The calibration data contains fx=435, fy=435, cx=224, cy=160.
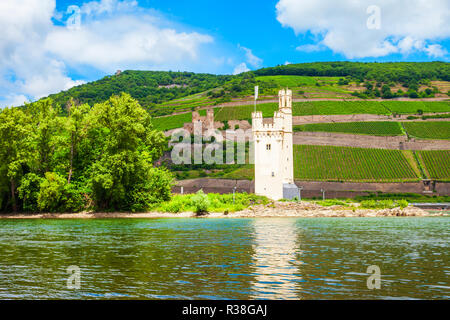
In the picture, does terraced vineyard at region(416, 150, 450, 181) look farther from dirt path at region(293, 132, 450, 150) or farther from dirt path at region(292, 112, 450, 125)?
dirt path at region(292, 112, 450, 125)

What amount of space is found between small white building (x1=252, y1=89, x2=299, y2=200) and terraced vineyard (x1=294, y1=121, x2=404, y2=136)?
124ft

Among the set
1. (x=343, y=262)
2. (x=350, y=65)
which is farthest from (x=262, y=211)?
(x=350, y=65)

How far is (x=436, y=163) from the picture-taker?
7862cm

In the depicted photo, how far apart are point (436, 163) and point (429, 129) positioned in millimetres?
18130

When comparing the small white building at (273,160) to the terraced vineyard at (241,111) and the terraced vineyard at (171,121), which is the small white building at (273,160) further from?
the terraced vineyard at (171,121)

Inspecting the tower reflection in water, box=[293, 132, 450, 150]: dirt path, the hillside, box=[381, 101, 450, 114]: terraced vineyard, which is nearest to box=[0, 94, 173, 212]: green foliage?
the tower reflection in water

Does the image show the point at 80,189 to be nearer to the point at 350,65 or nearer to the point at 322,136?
the point at 322,136

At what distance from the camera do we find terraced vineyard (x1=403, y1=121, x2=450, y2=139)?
90000 mm

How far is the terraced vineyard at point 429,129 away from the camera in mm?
90000

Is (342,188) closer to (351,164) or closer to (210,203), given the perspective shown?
(351,164)

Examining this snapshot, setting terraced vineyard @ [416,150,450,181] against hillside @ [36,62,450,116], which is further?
hillside @ [36,62,450,116]

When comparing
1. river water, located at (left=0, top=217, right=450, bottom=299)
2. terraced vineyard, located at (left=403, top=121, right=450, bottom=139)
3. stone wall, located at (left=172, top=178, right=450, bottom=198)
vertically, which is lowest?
river water, located at (left=0, top=217, right=450, bottom=299)

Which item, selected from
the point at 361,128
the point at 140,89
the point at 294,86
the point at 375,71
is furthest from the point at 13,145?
the point at 375,71
